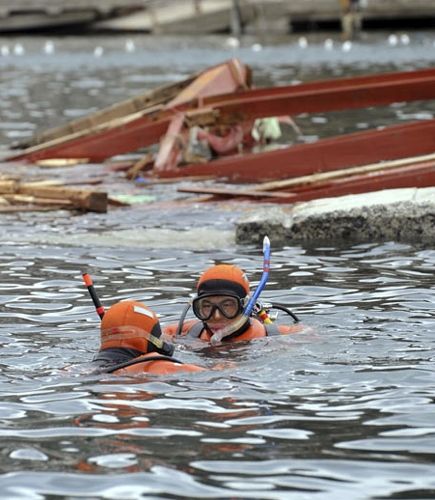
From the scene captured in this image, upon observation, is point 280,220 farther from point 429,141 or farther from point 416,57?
point 416,57

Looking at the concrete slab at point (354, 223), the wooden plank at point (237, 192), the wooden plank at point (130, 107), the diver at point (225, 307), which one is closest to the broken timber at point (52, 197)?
the wooden plank at point (237, 192)

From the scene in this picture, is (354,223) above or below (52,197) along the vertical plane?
below

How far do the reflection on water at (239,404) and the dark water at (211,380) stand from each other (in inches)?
0.6

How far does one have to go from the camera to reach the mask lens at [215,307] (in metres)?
9.40

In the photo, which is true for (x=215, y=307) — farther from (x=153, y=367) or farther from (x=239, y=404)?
(x=239, y=404)

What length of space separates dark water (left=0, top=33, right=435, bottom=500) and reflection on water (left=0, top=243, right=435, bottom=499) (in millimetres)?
15

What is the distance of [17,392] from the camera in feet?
27.4

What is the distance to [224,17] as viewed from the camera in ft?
168

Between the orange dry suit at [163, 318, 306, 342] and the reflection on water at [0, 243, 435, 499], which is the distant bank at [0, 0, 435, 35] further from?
the orange dry suit at [163, 318, 306, 342]

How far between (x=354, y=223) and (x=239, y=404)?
20.1ft

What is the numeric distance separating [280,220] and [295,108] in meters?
4.65

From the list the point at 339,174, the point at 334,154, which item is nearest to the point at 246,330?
the point at 339,174

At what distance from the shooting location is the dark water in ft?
21.8

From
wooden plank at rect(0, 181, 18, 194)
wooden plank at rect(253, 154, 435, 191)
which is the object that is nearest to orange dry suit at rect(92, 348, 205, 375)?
wooden plank at rect(253, 154, 435, 191)
